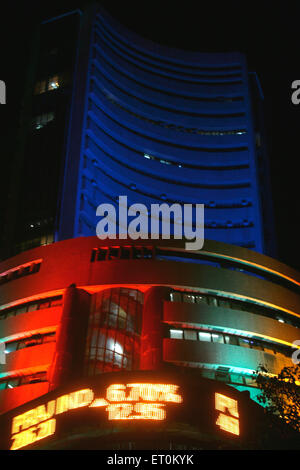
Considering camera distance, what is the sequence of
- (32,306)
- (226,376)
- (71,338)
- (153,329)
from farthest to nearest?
(32,306)
(226,376)
(153,329)
(71,338)

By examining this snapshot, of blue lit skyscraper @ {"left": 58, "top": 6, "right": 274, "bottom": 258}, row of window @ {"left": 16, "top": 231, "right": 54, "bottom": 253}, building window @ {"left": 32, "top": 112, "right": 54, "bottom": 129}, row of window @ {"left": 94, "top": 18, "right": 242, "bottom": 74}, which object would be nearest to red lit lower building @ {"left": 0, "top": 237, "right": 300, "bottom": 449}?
row of window @ {"left": 16, "top": 231, "right": 54, "bottom": 253}

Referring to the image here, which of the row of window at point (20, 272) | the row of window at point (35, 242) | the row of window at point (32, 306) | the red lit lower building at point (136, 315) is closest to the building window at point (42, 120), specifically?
the row of window at point (35, 242)

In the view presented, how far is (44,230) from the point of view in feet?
204

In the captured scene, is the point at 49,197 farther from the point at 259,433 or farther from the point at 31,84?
the point at 259,433

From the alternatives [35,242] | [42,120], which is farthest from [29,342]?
[42,120]

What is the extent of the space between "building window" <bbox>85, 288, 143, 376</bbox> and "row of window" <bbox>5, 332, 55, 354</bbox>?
4325mm

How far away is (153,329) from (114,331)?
10.8 feet

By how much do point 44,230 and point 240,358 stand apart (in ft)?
104

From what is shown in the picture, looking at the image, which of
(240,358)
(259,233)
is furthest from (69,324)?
(259,233)

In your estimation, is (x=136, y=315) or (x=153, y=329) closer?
(x=153, y=329)

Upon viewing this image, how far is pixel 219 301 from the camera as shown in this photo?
4419 centimetres

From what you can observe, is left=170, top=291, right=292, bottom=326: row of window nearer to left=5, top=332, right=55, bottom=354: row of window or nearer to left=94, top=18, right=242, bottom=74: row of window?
left=5, top=332, right=55, bottom=354: row of window

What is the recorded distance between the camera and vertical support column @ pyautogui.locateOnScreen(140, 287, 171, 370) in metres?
38.0

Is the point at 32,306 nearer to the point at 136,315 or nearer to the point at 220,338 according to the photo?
the point at 136,315
